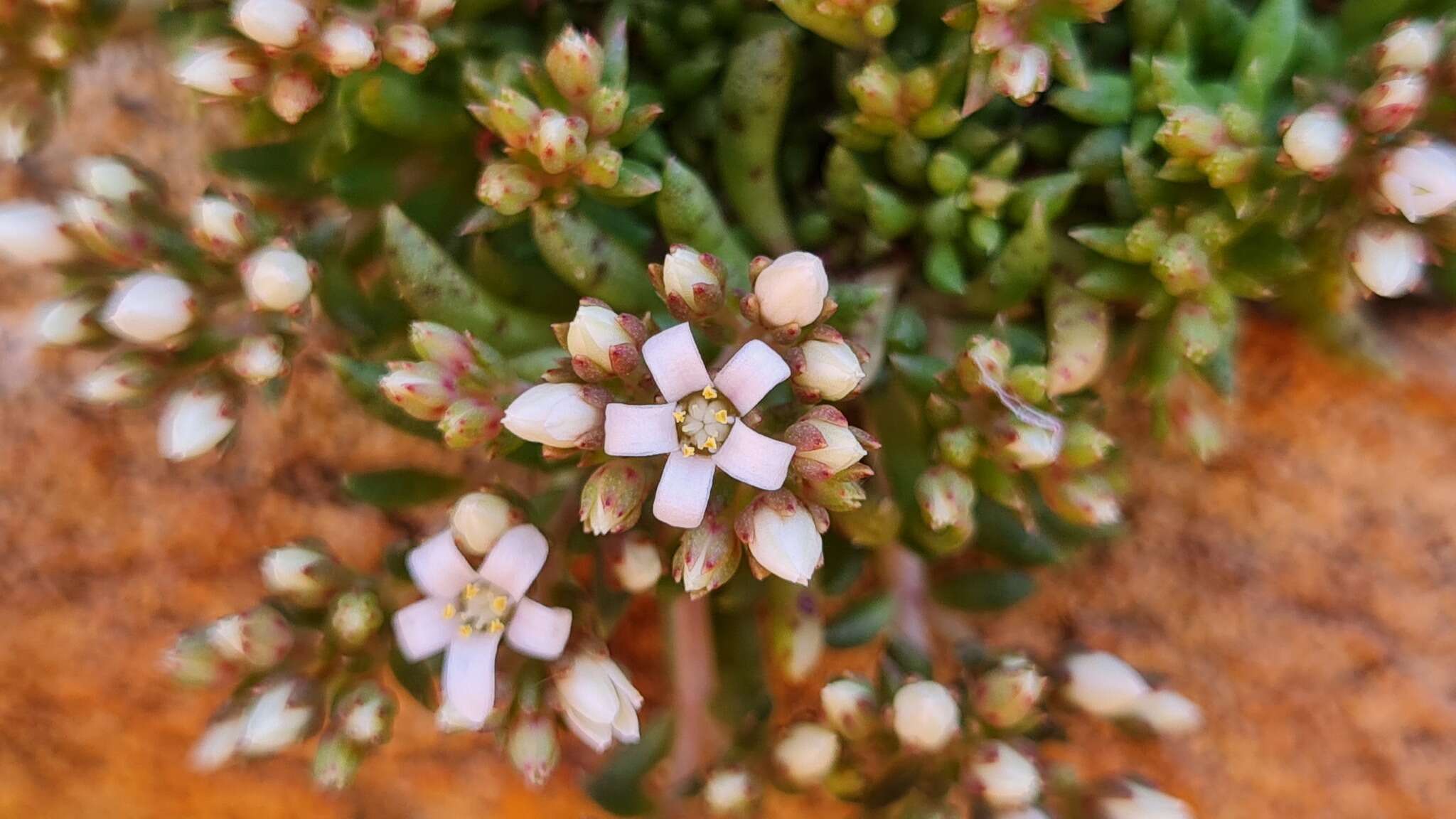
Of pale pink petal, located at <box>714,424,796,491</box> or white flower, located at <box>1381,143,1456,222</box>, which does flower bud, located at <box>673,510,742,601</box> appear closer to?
pale pink petal, located at <box>714,424,796,491</box>

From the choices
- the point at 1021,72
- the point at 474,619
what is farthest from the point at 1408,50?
the point at 474,619

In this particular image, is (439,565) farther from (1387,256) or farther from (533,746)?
(1387,256)

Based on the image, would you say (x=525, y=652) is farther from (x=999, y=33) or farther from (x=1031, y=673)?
(x=999, y=33)

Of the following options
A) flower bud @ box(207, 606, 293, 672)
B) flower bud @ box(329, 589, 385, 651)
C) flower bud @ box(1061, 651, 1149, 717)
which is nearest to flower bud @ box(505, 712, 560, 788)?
flower bud @ box(329, 589, 385, 651)

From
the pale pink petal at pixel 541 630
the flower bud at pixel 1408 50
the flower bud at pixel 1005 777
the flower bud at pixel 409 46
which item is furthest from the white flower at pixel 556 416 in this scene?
the flower bud at pixel 1408 50

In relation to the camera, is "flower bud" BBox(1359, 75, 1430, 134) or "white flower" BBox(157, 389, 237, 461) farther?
"white flower" BBox(157, 389, 237, 461)

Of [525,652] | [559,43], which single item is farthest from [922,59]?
[525,652]
